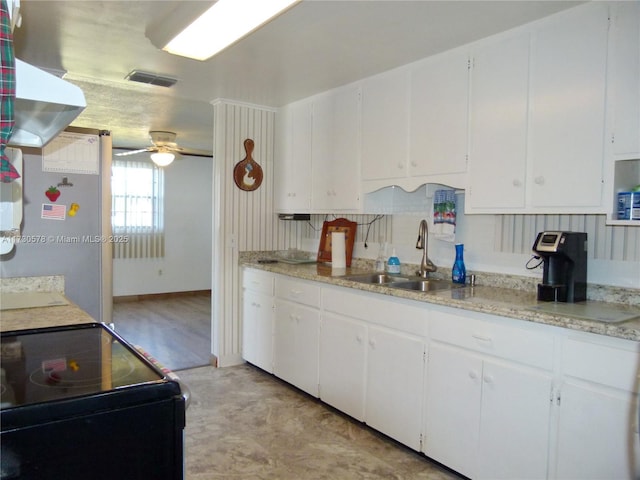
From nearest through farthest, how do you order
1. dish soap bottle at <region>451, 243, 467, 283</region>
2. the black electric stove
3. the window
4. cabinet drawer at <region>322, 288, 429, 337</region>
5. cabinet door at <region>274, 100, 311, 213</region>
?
the black electric stove
cabinet drawer at <region>322, 288, 429, 337</region>
dish soap bottle at <region>451, 243, 467, 283</region>
cabinet door at <region>274, 100, 311, 213</region>
the window

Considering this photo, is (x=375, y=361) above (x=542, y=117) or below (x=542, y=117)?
below

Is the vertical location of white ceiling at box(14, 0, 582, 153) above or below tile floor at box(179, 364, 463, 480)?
above

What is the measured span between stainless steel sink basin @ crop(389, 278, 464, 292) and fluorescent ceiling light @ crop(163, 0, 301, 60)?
64.5 inches

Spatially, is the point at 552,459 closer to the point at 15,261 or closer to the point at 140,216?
the point at 15,261

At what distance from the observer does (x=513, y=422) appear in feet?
6.66

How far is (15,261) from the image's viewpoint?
2463mm

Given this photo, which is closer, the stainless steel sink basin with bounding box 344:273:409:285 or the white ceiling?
the white ceiling

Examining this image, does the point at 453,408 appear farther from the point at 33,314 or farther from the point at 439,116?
the point at 33,314

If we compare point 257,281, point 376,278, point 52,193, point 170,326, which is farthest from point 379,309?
point 170,326

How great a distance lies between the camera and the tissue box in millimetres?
1929

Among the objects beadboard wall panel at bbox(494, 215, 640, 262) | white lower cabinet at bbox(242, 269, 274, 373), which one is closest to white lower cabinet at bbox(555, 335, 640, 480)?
beadboard wall panel at bbox(494, 215, 640, 262)

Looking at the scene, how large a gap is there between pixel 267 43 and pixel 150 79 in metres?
1.14

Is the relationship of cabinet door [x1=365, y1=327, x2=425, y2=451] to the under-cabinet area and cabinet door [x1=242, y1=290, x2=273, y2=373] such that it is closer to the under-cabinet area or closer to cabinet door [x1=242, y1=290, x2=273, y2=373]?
the under-cabinet area

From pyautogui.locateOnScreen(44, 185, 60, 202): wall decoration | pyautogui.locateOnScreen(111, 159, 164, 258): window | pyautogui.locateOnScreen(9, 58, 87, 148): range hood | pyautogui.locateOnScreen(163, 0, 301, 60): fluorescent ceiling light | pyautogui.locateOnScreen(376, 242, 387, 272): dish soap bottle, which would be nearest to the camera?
pyautogui.locateOnScreen(9, 58, 87, 148): range hood
